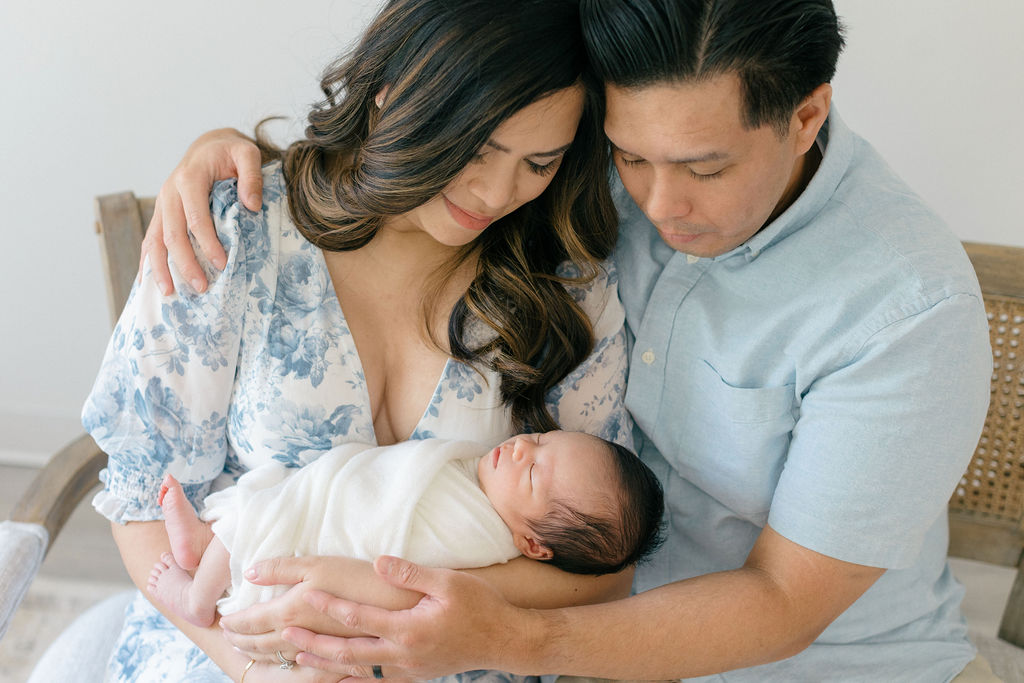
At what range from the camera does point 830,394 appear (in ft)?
4.37

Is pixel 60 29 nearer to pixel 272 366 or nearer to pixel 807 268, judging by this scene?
pixel 272 366

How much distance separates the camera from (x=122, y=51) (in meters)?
2.08

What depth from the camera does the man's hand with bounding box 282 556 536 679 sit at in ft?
4.09

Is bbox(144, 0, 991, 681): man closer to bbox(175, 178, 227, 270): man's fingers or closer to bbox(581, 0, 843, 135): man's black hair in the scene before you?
bbox(581, 0, 843, 135): man's black hair

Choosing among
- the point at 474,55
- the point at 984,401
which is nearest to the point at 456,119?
the point at 474,55

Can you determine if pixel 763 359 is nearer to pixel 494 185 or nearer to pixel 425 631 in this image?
pixel 494 185

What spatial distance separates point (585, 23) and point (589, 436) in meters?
0.66

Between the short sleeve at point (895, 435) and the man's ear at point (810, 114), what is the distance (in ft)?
1.01

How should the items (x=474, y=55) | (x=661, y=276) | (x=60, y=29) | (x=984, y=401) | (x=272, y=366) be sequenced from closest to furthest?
1. (x=474, y=55)
2. (x=984, y=401)
3. (x=272, y=366)
4. (x=661, y=276)
5. (x=60, y=29)

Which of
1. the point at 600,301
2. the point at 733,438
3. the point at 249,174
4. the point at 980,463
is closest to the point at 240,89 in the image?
the point at 249,174

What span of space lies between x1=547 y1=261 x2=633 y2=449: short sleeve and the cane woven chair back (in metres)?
0.72

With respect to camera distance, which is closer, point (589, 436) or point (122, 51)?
point (589, 436)

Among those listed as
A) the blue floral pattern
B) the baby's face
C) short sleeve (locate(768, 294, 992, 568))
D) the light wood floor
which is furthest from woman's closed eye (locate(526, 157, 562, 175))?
the light wood floor

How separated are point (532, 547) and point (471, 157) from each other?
646mm
